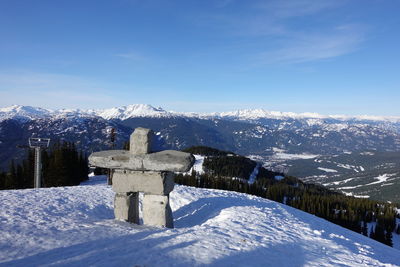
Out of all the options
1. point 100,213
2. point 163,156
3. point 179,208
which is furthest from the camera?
point 179,208

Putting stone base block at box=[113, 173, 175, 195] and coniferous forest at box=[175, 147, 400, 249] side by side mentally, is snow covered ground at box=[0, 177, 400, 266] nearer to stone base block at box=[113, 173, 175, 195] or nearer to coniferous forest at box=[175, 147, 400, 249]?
stone base block at box=[113, 173, 175, 195]

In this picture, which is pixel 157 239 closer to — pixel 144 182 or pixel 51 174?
pixel 144 182

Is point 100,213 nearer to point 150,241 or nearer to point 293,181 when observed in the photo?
point 150,241

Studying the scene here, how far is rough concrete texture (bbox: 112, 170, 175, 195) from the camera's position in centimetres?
1916

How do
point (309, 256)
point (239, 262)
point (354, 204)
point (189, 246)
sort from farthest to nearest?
1. point (354, 204)
2. point (309, 256)
3. point (189, 246)
4. point (239, 262)

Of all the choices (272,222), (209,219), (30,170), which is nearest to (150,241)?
(209,219)

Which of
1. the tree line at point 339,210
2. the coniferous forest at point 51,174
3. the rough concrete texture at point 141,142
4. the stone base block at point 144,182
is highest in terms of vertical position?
the rough concrete texture at point 141,142

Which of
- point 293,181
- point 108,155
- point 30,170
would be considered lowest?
point 293,181

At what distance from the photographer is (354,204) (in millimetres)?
121375

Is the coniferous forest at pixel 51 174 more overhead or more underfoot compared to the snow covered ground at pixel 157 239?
more underfoot

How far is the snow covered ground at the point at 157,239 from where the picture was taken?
1238cm

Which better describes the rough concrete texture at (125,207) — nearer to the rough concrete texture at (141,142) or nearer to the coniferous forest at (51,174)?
the rough concrete texture at (141,142)

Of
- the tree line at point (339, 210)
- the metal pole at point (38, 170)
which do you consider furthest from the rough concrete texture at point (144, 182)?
the tree line at point (339, 210)

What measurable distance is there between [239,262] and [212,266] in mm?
1561
